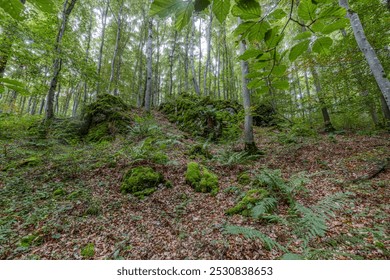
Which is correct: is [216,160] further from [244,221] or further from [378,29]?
[378,29]

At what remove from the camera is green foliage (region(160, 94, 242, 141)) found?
8.57m

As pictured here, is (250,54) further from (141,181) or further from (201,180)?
(141,181)

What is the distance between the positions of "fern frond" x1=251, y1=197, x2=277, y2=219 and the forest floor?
149 millimetres

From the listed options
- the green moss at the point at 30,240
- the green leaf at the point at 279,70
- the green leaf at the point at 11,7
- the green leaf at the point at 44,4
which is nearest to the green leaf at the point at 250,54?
the green leaf at the point at 279,70

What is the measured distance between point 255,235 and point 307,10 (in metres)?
2.82

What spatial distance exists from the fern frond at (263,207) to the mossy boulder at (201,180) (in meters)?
1.09

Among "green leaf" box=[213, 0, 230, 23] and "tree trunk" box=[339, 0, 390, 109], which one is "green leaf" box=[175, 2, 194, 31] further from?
"tree trunk" box=[339, 0, 390, 109]

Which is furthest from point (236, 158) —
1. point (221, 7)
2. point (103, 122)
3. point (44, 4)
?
point (103, 122)

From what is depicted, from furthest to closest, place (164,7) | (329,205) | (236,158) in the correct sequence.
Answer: (236,158), (329,205), (164,7)

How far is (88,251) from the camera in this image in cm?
267

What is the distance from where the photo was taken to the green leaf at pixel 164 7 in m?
0.68

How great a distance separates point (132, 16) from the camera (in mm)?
17484

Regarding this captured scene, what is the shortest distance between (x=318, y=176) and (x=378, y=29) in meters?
4.12

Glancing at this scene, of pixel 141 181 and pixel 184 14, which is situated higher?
pixel 184 14
